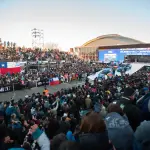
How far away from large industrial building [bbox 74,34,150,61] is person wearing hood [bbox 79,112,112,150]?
39975mm

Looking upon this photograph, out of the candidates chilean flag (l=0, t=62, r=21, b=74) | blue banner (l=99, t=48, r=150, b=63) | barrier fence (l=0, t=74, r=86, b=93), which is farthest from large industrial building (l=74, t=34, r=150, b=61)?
chilean flag (l=0, t=62, r=21, b=74)

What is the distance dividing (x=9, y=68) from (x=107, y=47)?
1104 inches

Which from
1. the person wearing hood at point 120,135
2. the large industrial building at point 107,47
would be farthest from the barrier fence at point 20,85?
the large industrial building at point 107,47

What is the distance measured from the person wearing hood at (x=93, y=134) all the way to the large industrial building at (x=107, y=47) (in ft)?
131

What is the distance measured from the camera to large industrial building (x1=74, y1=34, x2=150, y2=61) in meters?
42.0

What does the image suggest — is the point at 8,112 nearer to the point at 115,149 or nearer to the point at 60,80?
the point at 115,149

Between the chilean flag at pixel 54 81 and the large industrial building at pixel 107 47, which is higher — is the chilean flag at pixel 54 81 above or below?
below

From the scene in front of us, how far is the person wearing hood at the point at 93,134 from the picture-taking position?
2.42 m

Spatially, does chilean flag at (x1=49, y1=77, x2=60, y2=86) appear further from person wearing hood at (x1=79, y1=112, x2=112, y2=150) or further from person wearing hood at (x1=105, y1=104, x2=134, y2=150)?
person wearing hood at (x1=105, y1=104, x2=134, y2=150)

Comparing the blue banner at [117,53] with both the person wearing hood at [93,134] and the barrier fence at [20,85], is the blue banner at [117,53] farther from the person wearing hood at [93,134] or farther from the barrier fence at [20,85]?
the person wearing hood at [93,134]

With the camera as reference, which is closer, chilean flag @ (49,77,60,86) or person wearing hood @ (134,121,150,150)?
person wearing hood @ (134,121,150,150)

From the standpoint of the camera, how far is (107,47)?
47188mm

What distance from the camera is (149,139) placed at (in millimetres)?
2105

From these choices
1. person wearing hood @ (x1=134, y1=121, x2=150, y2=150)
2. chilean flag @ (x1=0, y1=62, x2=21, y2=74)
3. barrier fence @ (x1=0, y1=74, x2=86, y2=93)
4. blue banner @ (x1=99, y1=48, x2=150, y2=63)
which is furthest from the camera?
blue banner @ (x1=99, y1=48, x2=150, y2=63)
